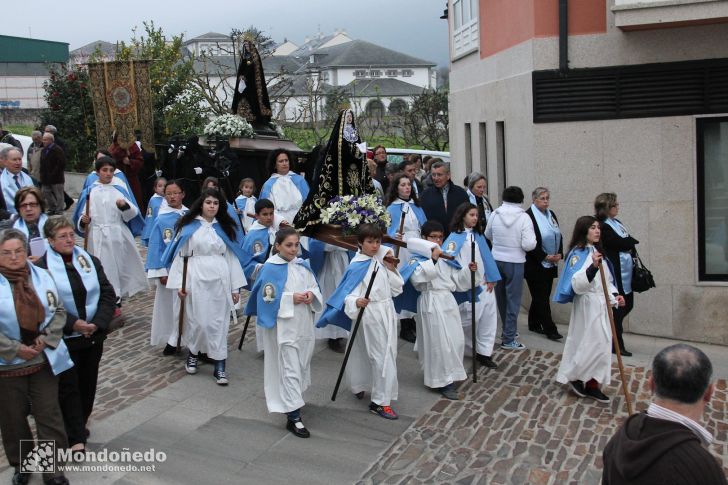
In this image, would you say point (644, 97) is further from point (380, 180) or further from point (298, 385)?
point (298, 385)

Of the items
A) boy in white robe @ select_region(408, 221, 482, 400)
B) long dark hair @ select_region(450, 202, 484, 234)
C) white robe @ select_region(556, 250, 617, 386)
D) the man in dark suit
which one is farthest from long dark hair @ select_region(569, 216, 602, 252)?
the man in dark suit

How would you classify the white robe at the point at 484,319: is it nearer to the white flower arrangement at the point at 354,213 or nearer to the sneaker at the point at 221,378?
the white flower arrangement at the point at 354,213

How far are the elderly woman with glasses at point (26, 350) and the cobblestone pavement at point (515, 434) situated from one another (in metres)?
2.34

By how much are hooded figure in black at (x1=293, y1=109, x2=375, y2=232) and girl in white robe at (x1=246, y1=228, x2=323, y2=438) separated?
141cm

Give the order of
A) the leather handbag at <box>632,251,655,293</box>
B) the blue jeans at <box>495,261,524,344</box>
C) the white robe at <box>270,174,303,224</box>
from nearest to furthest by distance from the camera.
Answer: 1. the leather handbag at <box>632,251,655,293</box>
2. the blue jeans at <box>495,261,524,344</box>
3. the white robe at <box>270,174,303,224</box>

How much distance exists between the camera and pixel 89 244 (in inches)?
426

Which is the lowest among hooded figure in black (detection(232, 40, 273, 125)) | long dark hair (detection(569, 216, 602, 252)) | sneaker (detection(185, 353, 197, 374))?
sneaker (detection(185, 353, 197, 374))

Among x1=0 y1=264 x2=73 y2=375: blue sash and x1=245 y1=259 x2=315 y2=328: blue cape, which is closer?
x1=0 y1=264 x2=73 y2=375: blue sash

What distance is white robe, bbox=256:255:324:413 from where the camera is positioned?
283 inches

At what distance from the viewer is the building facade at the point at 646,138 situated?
1088 cm

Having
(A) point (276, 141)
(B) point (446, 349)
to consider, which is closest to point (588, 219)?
(B) point (446, 349)

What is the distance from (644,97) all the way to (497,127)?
9.42 ft

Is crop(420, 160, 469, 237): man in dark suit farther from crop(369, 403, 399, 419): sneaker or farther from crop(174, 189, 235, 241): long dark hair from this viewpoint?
crop(369, 403, 399, 419): sneaker

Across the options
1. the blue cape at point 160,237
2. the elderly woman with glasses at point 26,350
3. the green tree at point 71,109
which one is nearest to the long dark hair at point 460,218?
the blue cape at point 160,237
